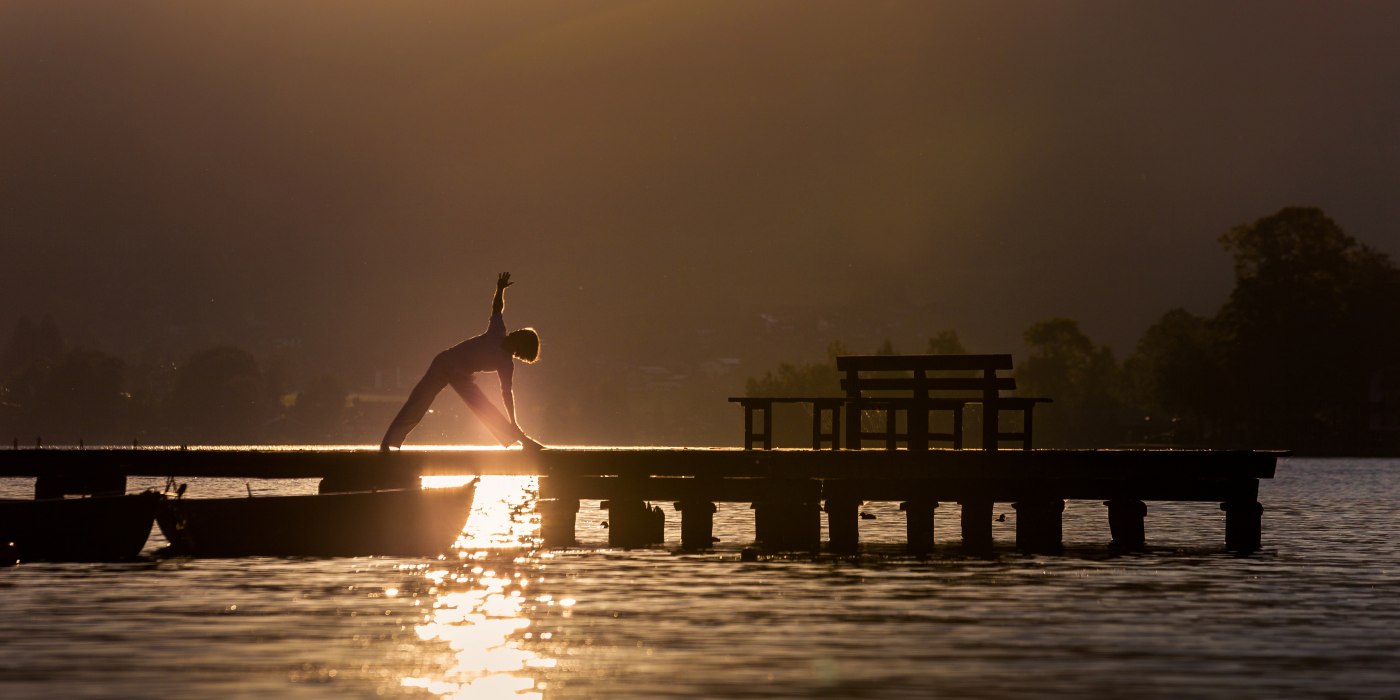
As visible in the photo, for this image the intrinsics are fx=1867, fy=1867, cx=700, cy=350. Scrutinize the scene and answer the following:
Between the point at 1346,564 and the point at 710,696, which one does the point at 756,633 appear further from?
the point at 1346,564

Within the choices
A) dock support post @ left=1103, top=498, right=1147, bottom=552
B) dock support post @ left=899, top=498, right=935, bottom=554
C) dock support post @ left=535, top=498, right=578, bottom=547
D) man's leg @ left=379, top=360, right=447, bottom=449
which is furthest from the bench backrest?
man's leg @ left=379, top=360, right=447, bottom=449

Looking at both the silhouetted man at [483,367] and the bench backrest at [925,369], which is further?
the bench backrest at [925,369]

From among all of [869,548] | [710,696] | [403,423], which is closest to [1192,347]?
[869,548]

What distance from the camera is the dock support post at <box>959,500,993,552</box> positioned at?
35312 millimetres

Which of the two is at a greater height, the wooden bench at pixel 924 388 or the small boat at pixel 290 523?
the wooden bench at pixel 924 388

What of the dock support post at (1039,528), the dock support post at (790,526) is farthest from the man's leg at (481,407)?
the dock support post at (1039,528)

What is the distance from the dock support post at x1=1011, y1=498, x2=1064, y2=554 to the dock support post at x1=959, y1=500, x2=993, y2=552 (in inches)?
31.5

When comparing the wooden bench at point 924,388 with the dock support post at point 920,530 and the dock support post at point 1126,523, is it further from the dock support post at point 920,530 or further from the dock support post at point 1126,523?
the dock support post at point 1126,523

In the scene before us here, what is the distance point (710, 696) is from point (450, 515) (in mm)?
16482

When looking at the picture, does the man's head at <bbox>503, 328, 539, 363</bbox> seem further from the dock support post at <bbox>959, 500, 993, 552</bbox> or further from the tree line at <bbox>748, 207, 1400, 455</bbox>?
the tree line at <bbox>748, 207, 1400, 455</bbox>

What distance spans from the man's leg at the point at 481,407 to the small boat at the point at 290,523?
2798 mm

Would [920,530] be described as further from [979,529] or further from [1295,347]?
[1295,347]

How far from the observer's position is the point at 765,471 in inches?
1259

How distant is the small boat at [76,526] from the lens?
93.5 feet
